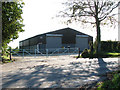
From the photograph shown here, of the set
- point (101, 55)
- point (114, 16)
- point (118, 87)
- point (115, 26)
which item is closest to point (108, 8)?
point (114, 16)

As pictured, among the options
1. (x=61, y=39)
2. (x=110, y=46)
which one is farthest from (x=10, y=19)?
(x=61, y=39)

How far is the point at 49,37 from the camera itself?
3391cm

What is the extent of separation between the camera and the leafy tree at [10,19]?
12.4m

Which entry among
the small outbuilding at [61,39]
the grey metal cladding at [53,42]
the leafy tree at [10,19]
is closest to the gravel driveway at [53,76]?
the leafy tree at [10,19]

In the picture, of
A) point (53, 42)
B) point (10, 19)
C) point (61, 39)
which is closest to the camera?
point (10, 19)

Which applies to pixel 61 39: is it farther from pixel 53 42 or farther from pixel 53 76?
pixel 53 76

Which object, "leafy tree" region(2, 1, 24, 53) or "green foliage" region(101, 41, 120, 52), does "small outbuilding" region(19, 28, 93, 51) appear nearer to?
"green foliage" region(101, 41, 120, 52)

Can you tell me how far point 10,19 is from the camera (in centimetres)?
1273

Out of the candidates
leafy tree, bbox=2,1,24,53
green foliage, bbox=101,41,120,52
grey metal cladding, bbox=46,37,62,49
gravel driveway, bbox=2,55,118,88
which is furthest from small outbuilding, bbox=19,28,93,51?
gravel driveway, bbox=2,55,118,88

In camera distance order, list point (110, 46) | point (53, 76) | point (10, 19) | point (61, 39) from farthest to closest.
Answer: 1. point (61, 39)
2. point (110, 46)
3. point (10, 19)
4. point (53, 76)

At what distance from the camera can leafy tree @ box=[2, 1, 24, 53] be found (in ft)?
40.7

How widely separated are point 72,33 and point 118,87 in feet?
114

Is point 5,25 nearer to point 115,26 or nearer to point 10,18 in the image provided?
point 10,18

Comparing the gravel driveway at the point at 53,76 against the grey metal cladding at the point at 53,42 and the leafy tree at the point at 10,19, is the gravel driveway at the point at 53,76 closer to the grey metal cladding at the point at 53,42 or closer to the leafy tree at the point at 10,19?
the leafy tree at the point at 10,19
